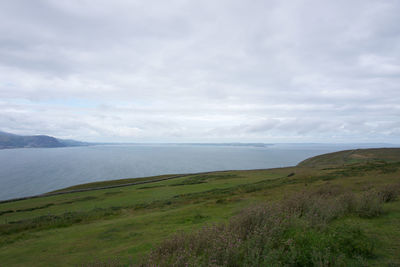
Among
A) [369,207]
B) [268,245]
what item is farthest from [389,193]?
[268,245]

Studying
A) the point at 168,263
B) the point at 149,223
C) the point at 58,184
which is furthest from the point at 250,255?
the point at 58,184

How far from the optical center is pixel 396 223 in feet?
24.6

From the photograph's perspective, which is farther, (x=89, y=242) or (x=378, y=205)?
(x=89, y=242)

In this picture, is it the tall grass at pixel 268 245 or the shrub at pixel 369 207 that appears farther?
the shrub at pixel 369 207

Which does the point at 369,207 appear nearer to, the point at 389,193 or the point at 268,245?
the point at 389,193

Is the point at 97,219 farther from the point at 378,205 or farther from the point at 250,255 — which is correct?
the point at 378,205

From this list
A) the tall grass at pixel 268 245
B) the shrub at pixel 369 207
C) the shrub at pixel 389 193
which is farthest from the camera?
the shrub at pixel 389 193

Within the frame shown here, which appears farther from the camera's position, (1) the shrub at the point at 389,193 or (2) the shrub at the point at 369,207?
(1) the shrub at the point at 389,193

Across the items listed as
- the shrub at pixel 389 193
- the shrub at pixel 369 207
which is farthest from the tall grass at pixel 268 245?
the shrub at pixel 389 193

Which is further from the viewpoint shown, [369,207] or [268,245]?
[369,207]

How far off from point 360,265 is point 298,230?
1397 millimetres

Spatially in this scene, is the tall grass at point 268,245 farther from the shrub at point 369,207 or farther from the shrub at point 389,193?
the shrub at point 389,193

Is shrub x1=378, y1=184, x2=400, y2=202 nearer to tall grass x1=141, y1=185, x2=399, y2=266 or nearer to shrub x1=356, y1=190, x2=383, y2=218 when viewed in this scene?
shrub x1=356, y1=190, x2=383, y2=218

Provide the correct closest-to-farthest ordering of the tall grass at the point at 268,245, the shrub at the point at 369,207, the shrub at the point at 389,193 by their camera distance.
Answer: the tall grass at the point at 268,245 → the shrub at the point at 369,207 → the shrub at the point at 389,193
